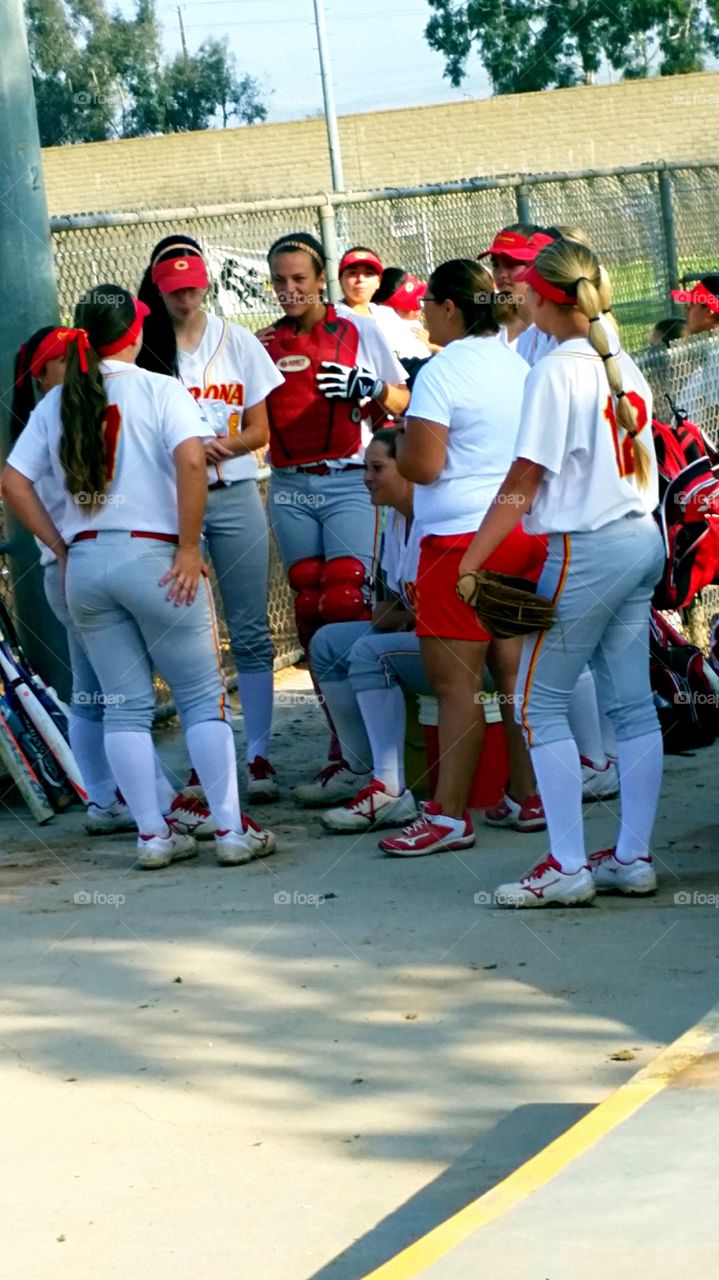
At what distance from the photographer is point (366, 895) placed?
564cm

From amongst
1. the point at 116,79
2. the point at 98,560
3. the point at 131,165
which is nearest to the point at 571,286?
the point at 98,560

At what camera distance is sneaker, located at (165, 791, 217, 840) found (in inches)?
254

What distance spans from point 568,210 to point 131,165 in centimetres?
3393

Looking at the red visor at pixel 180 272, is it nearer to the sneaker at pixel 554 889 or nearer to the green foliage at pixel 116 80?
the sneaker at pixel 554 889

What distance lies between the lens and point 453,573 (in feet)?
19.1

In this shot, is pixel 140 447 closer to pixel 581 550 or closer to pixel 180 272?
pixel 180 272

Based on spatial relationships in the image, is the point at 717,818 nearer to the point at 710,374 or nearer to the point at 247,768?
the point at 247,768

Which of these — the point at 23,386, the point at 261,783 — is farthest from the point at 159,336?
the point at 261,783

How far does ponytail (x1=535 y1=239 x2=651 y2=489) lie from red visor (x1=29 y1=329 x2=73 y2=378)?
2.17 m

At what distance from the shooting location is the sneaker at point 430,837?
598 cm

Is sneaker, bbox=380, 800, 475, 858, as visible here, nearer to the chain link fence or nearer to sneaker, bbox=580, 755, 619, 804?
sneaker, bbox=580, 755, 619, 804

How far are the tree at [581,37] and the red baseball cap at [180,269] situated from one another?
52.6m

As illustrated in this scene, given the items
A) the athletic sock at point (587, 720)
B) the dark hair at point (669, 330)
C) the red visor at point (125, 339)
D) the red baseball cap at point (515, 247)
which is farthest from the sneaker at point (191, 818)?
the dark hair at point (669, 330)

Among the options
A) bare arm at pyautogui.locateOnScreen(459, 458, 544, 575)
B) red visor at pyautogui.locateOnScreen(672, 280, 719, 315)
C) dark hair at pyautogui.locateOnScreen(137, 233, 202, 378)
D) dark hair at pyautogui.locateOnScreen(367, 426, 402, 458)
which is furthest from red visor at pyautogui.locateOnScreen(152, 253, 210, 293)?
red visor at pyautogui.locateOnScreen(672, 280, 719, 315)
